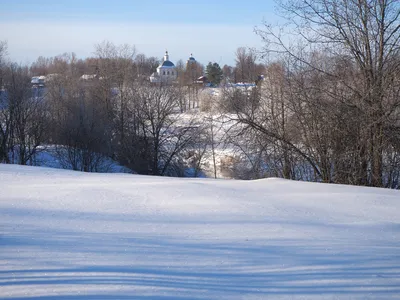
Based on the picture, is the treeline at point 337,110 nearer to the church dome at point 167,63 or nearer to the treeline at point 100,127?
the treeline at point 100,127

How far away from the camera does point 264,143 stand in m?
11.2

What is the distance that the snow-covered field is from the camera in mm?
3307

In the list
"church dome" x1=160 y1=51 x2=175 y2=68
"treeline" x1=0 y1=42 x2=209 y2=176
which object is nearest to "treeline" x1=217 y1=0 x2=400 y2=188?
"treeline" x1=0 y1=42 x2=209 y2=176

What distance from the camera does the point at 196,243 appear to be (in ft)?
13.6

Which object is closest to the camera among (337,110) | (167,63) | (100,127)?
(337,110)

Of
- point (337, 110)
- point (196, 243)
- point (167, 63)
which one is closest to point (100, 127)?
point (337, 110)

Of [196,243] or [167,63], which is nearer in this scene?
[196,243]

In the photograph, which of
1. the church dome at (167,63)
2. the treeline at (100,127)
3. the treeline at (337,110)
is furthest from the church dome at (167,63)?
the treeline at (337,110)

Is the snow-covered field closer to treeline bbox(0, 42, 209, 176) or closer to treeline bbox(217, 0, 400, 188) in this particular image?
treeline bbox(217, 0, 400, 188)

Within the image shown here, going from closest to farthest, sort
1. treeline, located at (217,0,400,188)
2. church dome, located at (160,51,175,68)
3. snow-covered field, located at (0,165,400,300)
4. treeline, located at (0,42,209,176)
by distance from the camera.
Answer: snow-covered field, located at (0,165,400,300) → treeline, located at (217,0,400,188) → treeline, located at (0,42,209,176) → church dome, located at (160,51,175,68)

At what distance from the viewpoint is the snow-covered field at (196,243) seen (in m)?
3.31

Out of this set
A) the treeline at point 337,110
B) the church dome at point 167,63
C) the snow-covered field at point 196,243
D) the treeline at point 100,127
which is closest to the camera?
the snow-covered field at point 196,243

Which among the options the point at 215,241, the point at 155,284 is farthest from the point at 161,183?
the point at 155,284

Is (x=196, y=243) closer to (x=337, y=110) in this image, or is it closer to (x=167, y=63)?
(x=337, y=110)
